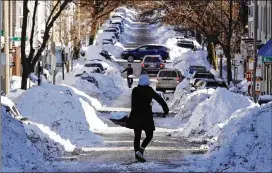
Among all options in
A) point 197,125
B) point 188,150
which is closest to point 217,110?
point 197,125

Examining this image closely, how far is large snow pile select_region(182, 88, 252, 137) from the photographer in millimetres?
24109

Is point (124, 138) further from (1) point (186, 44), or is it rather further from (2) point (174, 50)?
(1) point (186, 44)

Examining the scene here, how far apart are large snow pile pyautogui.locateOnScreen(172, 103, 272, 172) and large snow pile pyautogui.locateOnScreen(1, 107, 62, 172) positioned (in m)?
2.53

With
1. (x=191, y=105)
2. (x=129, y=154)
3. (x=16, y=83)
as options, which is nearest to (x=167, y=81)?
(x=16, y=83)

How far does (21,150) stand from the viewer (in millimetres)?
15523

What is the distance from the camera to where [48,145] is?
1806 centimetres

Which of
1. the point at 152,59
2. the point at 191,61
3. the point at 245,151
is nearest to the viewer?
the point at 245,151

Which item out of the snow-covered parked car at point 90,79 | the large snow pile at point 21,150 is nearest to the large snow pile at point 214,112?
the large snow pile at point 21,150

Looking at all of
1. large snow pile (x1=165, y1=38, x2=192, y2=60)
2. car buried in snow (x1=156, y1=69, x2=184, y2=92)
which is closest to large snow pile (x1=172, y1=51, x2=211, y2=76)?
large snow pile (x1=165, y1=38, x2=192, y2=60)

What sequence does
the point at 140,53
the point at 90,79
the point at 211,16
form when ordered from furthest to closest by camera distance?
1. the point at 140,53
2. the point at 211,16
3. the point at 90,79

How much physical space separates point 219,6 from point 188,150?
123 feet

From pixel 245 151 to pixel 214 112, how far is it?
9271 mm

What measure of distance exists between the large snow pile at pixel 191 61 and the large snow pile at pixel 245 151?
52318mm

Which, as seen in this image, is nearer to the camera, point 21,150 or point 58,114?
point 21,150
